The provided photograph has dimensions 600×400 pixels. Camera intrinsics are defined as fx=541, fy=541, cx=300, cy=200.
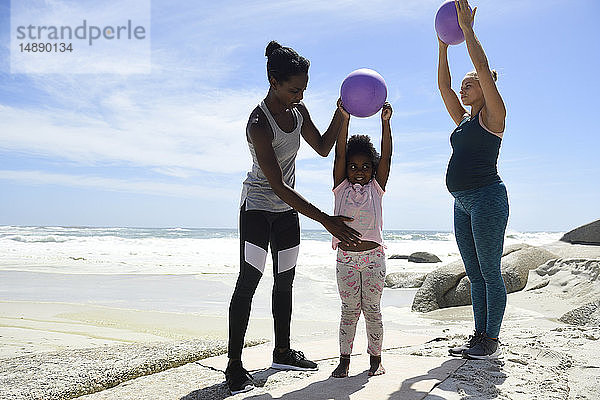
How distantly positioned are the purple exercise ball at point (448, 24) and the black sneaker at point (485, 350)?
84.0 inches

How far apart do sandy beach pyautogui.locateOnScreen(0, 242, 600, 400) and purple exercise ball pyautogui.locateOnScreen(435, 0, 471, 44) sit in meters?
2.29

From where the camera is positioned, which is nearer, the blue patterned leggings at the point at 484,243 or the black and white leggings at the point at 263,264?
the black and white leggings at the point at 263,264

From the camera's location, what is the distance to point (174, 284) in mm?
10305

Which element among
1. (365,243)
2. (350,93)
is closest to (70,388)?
(365,243)

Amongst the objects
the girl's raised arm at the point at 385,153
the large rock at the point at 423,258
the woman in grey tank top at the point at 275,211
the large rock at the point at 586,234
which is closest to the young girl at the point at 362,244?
Result: the girl's raised arm at the point at 385,153

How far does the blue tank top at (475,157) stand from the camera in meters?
3.55

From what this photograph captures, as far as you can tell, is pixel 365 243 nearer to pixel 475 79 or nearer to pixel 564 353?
pixel 475 79

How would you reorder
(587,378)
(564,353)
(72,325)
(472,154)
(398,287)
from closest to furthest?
(587,378), (472,154), (564,353), (72,325), (398,287)

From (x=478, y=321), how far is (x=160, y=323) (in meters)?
3.61

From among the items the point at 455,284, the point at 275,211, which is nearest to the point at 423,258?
the point at 455,284

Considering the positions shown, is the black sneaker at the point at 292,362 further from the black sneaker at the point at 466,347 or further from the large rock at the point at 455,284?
the large rock at the point at 455,284

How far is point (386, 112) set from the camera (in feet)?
11.3

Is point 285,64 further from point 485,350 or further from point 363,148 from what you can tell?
point 485,350

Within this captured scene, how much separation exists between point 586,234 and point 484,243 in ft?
27.4
